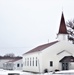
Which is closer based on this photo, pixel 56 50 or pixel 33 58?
pixel 56 50

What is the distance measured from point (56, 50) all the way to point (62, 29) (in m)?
5.20

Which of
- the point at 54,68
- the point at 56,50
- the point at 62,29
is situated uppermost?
the point at 62,29

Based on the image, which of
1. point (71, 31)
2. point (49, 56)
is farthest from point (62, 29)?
point (71, 31)

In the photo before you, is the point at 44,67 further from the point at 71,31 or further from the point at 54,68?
the point at 71,31

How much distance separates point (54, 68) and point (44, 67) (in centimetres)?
182

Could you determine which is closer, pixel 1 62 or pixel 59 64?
pixel 59 64

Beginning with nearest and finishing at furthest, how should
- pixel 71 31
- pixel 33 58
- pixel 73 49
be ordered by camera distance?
pixel 73 49, pixel 33 58, pixel 71 31

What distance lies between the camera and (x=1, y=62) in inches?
4557

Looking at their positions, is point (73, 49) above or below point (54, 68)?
above

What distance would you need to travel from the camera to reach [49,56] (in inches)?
Answer: 1647

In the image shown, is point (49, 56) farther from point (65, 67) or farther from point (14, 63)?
point (14, 63)

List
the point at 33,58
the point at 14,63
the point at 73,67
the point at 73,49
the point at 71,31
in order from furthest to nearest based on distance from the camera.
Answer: the point at 14,63
the point at 71,31
the point at 33,58
the point at 73,49
the point at 73,67

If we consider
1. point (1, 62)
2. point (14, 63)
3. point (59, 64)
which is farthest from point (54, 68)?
point (1, 62)

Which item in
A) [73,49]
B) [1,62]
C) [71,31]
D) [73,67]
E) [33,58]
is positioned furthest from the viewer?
[1,62]
